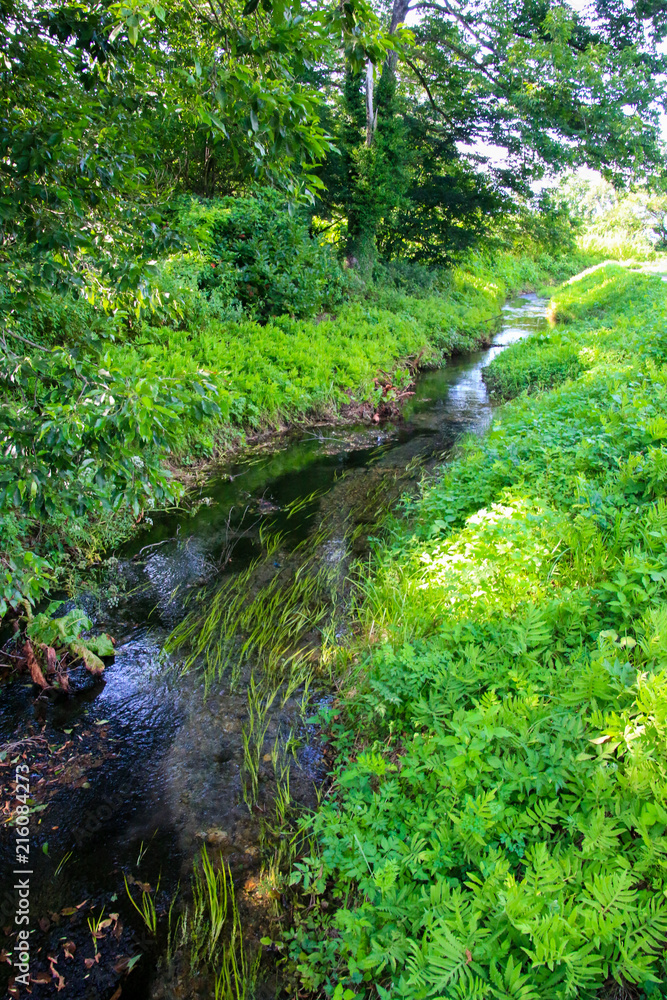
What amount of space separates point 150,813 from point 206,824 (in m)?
0.37

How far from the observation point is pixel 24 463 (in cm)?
246

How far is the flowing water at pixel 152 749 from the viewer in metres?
2.76

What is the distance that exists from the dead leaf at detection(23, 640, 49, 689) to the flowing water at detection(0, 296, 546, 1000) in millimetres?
143

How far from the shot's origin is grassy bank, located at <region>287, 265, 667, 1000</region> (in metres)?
1.95

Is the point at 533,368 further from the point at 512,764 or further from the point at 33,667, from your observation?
the point at 33,667

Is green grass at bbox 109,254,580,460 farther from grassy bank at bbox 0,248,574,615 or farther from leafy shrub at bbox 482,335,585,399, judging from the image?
leafy shrub at bbox 482,335,585,399

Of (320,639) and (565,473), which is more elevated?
(565,473)

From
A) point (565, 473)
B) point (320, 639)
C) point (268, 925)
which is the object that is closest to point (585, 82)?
point (565, 473)

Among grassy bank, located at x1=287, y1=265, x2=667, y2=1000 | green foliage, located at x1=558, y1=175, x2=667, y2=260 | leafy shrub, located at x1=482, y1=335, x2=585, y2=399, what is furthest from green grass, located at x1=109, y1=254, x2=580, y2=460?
green foliage, located at x1=558, y1=175, x2=667, y2=260

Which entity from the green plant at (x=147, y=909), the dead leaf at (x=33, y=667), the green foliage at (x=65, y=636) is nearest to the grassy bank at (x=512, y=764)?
the green plant at (x=147, y=909)

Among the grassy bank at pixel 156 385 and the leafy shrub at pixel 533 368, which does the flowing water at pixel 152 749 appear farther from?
the leafy shrub at pixel 533 368

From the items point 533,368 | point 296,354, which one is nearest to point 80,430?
point 296,354

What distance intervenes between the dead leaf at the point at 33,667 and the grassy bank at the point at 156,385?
18.2 inches

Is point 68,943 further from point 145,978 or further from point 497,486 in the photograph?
point 497,486
